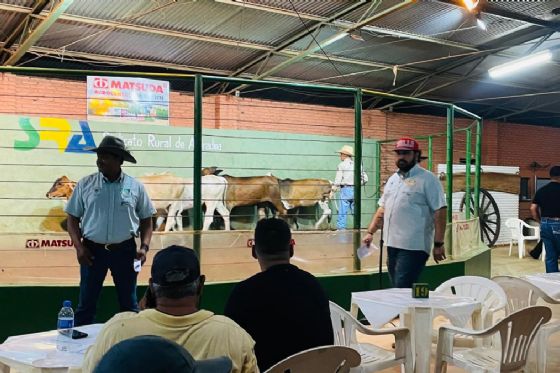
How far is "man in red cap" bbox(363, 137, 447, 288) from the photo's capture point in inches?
Result: 158

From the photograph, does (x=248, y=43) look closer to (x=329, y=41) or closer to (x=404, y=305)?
(x=329, y=41)

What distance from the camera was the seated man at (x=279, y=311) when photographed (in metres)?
2.02

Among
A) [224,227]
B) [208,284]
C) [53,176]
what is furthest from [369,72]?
[208,284]

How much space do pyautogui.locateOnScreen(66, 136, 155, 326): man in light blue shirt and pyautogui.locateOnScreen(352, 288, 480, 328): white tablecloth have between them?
1413mm

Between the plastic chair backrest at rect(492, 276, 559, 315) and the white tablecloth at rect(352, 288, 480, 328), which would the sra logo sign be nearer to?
the white tablecloth at rect(352, 288, 480, 328)

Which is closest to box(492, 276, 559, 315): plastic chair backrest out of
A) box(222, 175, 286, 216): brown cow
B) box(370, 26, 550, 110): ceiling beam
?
box(222, 175, 286, 216): brown cow

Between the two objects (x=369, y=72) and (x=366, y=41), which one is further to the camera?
(x=369, y=72)

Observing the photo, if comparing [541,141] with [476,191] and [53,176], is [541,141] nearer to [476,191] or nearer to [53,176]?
[476,191]

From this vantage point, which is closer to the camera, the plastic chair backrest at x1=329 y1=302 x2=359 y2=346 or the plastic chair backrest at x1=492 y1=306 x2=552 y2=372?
the plastic chair backrest at x1=492 y1=306 x2=552 y2=372

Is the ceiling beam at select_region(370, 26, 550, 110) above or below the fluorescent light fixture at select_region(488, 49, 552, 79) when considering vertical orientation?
above

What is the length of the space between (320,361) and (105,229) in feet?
6.17

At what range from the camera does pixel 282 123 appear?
1113cm

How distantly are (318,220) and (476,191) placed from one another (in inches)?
166

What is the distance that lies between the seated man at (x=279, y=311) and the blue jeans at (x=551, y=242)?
4.16 m
